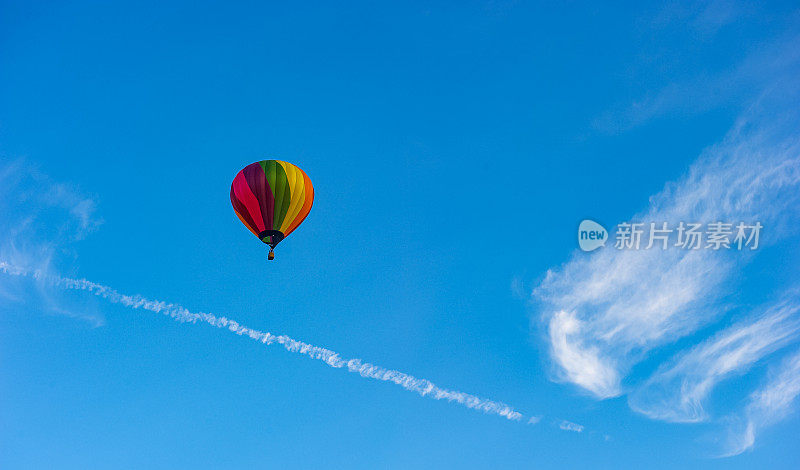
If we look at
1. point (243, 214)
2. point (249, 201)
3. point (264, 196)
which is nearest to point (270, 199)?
point (264, 196)

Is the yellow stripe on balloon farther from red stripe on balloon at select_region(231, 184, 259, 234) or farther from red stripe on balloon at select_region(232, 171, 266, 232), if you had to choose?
red stripe on balloon at select_region(231, 184, 259, 234)

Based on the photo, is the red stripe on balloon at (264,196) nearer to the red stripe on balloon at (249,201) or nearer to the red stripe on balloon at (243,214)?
the red stripe on balloon at (249,201)

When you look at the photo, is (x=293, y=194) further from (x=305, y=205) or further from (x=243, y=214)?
(x=243, y=214)

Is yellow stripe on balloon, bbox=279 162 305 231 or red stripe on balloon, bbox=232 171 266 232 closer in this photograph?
red stripe on balloon, bbox=232 171 266 232

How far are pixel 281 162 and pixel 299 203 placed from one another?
322cm

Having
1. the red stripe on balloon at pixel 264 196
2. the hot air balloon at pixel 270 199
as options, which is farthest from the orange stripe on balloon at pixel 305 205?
the red stripe on balloon at pixel 264 196

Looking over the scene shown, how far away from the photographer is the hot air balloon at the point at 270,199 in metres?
45.8

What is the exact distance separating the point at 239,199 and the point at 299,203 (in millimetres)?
4085

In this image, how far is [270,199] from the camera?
1801 inches

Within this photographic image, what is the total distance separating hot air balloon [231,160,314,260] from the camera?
45781mm

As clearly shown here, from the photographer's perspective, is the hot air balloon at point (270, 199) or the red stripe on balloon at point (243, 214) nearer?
the hot air balloon at point (270, 199)

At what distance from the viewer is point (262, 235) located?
151 ft

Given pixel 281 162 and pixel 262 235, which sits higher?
pixel 281 162

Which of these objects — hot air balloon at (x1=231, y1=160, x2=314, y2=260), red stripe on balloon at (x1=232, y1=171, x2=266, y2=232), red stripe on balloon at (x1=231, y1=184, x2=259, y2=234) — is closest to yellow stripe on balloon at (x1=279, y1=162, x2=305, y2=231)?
hot air balloon at (x1=231, y1=160, x2=314, y2=260)
